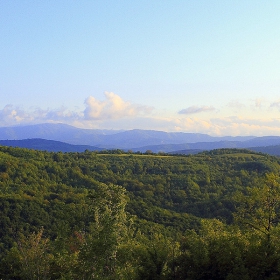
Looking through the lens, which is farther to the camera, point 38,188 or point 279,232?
point 38,188

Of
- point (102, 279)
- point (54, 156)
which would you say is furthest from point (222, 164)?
point (102, 279)

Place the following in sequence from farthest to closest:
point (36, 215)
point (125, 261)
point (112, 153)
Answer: point (112, 153) < point (36, 215) < point (125, 261)

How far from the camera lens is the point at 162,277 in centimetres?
2000

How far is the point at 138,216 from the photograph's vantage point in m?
69.4

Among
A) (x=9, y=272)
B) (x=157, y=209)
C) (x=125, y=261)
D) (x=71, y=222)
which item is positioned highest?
(x=71, y=222)

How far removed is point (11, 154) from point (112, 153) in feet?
122

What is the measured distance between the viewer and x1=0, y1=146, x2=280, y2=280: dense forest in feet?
59.9

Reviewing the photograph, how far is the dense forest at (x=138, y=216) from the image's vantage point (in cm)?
1827

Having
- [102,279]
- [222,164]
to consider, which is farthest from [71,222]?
[222,164]

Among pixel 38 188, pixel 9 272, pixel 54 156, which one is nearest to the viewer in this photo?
pixel 9 272

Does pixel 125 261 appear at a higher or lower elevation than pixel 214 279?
higher

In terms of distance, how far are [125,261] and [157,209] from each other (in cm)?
5580

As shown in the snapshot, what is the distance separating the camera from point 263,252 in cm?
1922

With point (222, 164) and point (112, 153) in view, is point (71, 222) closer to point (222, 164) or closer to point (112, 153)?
point (222, 164)
